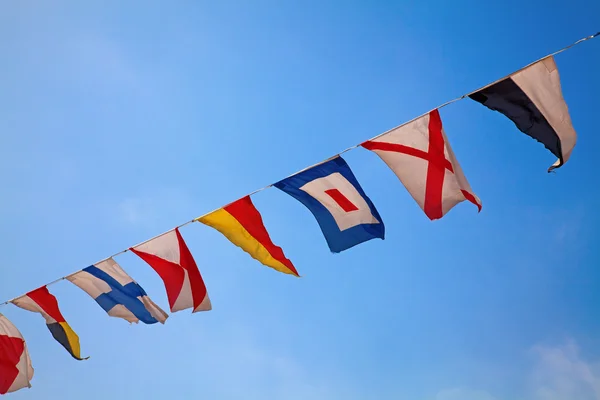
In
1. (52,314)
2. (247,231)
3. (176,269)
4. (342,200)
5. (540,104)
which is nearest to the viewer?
(540,104)

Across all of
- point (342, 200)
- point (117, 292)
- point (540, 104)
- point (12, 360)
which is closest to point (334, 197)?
point (342, 200)

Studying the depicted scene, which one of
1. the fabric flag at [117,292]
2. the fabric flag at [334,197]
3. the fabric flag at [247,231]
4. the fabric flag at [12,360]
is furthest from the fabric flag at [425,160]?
the fabric flag at [12,360]

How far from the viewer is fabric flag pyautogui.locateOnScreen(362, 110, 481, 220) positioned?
6754mm

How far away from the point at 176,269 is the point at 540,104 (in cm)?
603

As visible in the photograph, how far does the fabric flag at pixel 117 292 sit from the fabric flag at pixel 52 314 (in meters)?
0.95

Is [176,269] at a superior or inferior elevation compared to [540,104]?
inferior

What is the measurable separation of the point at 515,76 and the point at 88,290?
25.1 feet

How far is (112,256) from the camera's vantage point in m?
8.23

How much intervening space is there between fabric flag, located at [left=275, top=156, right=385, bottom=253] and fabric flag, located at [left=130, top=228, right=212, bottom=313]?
7.16 feet

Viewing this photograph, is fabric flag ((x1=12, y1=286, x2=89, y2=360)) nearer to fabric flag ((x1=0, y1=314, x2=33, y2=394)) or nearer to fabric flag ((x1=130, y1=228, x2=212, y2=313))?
fabric flag ((x1=0, y1=314, x2=33, y2=394))

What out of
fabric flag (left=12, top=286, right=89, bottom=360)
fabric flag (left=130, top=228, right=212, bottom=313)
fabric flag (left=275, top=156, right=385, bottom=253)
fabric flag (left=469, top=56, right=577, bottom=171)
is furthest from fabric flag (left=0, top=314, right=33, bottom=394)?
fabric flag (left=469, top=56, right=577, bottom=171)

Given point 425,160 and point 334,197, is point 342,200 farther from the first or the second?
point 425,160

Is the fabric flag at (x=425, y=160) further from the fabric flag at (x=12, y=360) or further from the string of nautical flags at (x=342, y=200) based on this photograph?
the fabric flag at (x=12, y=360)

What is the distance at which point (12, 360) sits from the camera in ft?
31.3
